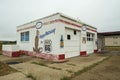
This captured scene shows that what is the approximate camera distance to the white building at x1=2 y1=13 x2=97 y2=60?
34.4ft

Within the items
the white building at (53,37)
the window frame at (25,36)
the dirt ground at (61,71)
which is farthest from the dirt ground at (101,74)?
the window frame at (25,36)

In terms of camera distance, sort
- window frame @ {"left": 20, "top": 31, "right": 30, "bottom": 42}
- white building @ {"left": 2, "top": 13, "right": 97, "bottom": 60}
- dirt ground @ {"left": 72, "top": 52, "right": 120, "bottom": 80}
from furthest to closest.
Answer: window frame @ {"left": 20, "top": 31, "right": 30, "bottom": 42}, white building @ {"left": 2, "top": 13, "right": 97, "bottom": 60}, dirt ground @ {"left": 72, "top": 52, "right": 120, "bottom": 80}

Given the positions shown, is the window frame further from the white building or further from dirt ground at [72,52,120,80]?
dirt ground at [72,52,120,80]

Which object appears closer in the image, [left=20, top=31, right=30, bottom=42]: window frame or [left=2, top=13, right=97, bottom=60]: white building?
[left=2, top=13, right=97, bottom=60]: white building

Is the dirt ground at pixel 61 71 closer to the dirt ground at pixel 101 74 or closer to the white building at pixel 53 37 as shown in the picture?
the dirt ground at pixel 101 74

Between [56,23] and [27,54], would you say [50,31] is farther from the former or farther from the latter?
[27,54]

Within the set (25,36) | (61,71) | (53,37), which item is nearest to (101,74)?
(61,71)

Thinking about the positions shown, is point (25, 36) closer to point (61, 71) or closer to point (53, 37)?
point (53, 37)

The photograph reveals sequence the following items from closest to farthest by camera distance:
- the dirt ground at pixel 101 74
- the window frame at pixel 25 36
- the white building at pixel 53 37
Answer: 1. the dirt ground at pixel 101 74
2. the white building at pixel 53 37
3. the window frame at pixel 25 36

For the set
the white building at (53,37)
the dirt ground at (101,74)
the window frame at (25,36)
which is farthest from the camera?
the window frame at (25,36)

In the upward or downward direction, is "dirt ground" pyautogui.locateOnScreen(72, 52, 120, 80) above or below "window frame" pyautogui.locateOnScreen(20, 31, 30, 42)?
below

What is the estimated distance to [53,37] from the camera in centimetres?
1068

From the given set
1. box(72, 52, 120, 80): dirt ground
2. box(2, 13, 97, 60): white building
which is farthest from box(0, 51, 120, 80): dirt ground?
box(2, 13, 97, 60): white building

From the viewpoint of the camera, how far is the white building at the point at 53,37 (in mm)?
10500
